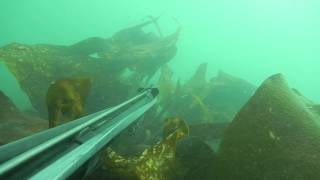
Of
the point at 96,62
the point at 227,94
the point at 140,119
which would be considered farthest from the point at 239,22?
the point at 140,119

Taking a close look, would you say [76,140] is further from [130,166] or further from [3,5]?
[3,5]

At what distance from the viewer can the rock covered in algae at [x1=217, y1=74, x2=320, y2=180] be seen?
1316 mm

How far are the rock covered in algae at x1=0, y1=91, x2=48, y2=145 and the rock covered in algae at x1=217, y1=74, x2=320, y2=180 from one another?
96 cm

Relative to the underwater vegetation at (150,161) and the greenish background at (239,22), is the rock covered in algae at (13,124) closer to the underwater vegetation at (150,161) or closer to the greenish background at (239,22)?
the underwater vegetation at (150,161)

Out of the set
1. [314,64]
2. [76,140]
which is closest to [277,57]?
[314,64]

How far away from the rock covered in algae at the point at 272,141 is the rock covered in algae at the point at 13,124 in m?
0.96

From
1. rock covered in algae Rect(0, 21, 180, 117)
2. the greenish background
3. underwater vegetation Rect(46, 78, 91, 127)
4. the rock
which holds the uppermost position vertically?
underwater vegetation Rect(46, 78, 91, 127)

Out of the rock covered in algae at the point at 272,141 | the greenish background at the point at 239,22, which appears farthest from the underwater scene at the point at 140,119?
the greenish background at the point at 239,22

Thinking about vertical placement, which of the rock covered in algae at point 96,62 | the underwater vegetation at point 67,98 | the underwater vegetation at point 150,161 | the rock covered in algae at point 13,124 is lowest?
the rock covered in algae at point 96,62

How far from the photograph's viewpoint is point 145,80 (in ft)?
18.8

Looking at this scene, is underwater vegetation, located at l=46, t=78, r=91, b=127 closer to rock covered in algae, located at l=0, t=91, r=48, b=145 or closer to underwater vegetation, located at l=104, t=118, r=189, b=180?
rock covered in algae, located at l=0, t=91, r=48, b=145

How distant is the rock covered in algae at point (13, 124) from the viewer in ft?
6.00

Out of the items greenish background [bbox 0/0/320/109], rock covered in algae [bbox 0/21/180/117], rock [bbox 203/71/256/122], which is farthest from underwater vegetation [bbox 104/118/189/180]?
greenish background [bbox 0/0/320/109]

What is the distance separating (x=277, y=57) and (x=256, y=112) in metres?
80.2
